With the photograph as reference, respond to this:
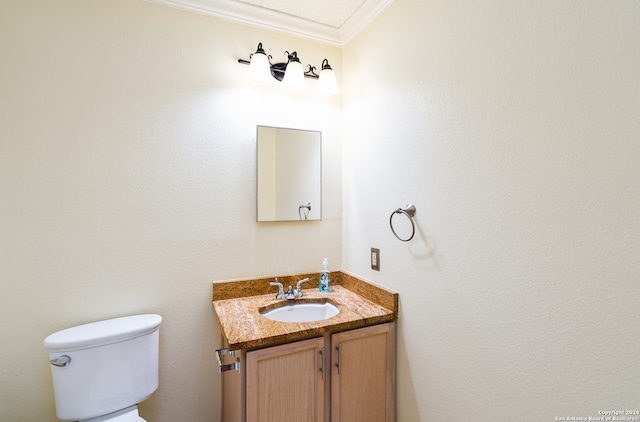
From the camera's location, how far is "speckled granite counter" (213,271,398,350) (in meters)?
1.25

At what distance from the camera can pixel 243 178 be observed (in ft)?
5.74

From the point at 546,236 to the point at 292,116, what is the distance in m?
1.44

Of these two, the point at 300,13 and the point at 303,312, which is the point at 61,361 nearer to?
the point at 303,312

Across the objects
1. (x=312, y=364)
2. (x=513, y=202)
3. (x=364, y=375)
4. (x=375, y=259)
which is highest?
(x=513, y=202)

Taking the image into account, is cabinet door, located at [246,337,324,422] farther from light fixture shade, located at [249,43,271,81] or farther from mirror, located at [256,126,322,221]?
light fixture shade, located at [249,43,271,81]

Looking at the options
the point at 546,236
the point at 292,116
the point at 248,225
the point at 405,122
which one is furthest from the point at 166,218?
the point at 546,236

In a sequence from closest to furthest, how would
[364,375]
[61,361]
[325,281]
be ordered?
[61,361] → [364,375] → [325,281]

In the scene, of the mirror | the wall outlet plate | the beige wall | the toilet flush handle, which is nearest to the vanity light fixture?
the beige wall

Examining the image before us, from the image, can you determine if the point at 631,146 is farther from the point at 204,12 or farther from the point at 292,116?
the point at 204,12

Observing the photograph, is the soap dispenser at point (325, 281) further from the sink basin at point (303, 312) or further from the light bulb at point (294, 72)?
the light bulb at point (294, 72)

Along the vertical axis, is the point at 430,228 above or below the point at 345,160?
below

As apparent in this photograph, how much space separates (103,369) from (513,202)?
5.81 feet

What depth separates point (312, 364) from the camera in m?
1.31

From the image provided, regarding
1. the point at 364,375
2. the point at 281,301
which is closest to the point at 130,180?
the point at 281,301
